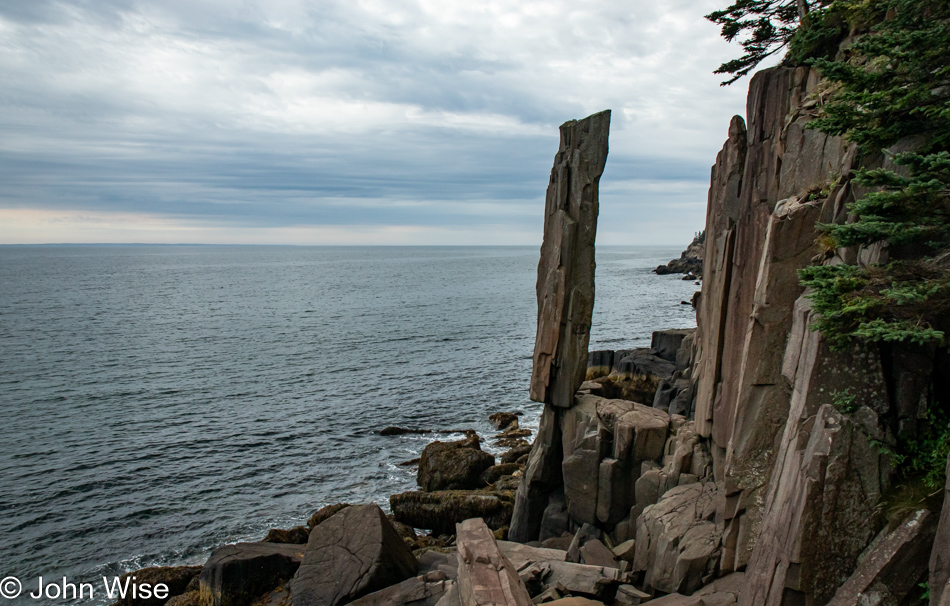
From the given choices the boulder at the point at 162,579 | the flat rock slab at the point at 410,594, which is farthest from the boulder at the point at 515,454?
the flat rock slab at the point at 410,594

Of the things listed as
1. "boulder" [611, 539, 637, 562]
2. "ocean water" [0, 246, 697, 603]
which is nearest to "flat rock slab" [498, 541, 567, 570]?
"boulder" [611, 539, 637, 562]

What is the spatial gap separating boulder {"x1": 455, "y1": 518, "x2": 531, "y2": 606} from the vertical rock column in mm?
9753

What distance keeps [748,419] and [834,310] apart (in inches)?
206

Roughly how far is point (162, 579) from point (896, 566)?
2441 centimetres

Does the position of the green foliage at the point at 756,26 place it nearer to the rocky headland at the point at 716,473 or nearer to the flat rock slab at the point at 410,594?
the rocky headland at the point at 716,473

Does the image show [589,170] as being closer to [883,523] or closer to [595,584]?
[595,584]

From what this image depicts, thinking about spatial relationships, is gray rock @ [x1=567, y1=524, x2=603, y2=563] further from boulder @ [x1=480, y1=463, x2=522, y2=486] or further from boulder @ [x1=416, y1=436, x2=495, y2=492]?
boulder @ [x1=416, y1=436, x2=495, y2=492]

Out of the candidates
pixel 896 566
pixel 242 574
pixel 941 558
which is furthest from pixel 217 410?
pixel 941 558

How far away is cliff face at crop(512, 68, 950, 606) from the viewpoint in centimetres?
993

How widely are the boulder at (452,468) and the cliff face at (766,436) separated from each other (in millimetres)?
7673

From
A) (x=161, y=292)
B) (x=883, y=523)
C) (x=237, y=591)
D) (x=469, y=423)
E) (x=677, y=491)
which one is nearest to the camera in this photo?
(x=883, y=523)

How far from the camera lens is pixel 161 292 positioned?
470ft

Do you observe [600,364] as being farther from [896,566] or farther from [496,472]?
[896,566]

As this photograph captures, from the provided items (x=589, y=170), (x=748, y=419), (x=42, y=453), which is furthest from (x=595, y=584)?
(x=42, y=453)
